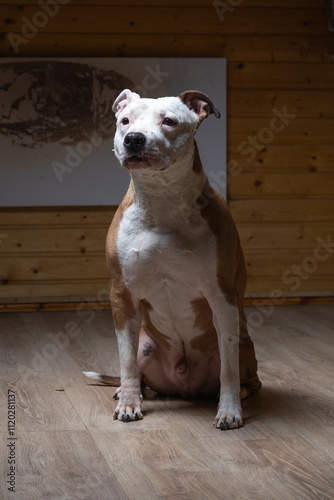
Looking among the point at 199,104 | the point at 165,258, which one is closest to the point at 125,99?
the point at 199,104

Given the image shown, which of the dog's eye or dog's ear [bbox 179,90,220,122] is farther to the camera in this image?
dog's ear [bbox 179,90,220,122]

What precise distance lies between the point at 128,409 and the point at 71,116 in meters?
2.82

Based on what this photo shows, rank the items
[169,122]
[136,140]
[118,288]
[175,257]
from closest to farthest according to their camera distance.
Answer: [136,140] → [169,122] → [175,257] → [118,288]

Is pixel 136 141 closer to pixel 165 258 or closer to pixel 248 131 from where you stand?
pixel 165 258

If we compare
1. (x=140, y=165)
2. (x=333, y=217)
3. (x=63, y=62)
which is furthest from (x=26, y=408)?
(x=333, y=217)

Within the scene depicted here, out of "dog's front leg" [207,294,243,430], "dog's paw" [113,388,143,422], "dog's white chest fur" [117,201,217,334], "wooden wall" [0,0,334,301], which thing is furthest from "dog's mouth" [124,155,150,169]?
"wooden wall" [0,0,334,301]

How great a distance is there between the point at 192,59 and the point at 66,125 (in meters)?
0.96

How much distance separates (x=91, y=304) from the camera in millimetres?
5305

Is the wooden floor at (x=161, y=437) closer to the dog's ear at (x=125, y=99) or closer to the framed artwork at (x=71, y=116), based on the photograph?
the dog's ear at (x=125, y=99)

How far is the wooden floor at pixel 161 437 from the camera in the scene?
6.97 feet

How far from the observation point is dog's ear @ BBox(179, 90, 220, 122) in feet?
9.11

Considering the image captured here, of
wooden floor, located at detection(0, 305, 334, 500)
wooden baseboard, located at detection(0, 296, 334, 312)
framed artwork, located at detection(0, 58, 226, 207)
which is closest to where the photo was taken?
wooden floor, located at detection(0, 305, 334, 500)

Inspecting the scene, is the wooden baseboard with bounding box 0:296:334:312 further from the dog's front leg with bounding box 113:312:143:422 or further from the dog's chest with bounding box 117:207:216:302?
the dog's chest with bounding box 117:207:216:302

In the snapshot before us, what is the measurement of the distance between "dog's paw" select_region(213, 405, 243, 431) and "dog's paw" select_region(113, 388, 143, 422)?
11.4 inches
